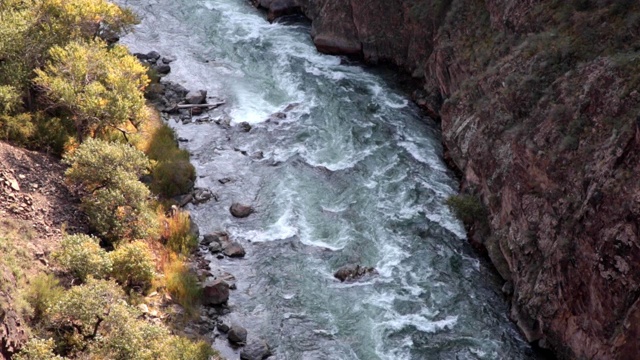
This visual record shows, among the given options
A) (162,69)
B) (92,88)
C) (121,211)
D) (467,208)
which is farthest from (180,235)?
(162,69)

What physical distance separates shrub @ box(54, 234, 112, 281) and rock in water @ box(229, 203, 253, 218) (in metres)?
7.31

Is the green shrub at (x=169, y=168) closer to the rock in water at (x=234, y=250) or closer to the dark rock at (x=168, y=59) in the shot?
the rock in water at (x=234, y=250)

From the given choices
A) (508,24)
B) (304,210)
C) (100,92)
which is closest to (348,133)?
(304,210)

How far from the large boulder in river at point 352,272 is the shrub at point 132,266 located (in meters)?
7.00

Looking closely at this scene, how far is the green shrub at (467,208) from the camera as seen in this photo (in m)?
27.6

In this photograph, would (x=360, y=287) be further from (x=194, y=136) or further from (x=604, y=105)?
(x=194, y=136)

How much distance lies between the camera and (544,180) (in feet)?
78.3

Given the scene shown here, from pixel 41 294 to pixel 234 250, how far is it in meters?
8.32

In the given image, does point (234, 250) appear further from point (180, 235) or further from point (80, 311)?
point (80, 311)

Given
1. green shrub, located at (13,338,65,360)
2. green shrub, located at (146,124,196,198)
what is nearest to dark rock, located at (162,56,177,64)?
green shrub, located at (146,124,196,198)

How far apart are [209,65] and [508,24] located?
18355 millimetres

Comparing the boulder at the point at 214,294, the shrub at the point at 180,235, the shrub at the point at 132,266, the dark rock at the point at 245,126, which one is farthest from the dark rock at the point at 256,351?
the dark rock at the point at 245,126

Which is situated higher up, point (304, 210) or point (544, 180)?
point (544, 180)

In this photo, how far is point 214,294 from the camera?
24.7 metres
